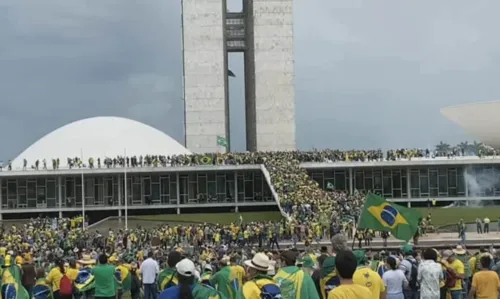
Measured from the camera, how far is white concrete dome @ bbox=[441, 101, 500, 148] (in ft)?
221

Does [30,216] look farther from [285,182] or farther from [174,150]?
[285,182]

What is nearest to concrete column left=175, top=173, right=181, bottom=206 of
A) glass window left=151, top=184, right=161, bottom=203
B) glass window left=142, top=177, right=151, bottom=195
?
glass window left=151, top=184, right=161, bottom=203

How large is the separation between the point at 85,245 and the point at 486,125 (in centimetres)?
4552

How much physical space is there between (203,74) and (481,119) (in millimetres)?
24608

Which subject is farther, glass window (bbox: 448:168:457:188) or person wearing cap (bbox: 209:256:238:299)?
glass window (bbox: 448:168:457:188)

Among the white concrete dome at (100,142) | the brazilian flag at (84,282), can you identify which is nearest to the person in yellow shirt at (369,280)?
the brazilian flag at (84,282)

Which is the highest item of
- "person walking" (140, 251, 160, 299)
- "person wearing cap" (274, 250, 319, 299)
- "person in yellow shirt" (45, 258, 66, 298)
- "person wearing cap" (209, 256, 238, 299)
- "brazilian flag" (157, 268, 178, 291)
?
"person wearing cap" (274, 250, 319, 299)

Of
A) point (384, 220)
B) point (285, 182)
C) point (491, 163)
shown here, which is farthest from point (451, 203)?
point (384, 220)

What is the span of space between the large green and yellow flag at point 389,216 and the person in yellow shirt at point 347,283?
805 cm

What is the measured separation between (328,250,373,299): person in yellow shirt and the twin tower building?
65.9 meters

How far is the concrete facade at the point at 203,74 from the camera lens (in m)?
71.8

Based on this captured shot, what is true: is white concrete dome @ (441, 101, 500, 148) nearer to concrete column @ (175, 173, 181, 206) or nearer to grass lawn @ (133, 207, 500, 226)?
grass lawn @ (133, 207, 500, 226)

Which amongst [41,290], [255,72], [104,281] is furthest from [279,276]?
[255,72]

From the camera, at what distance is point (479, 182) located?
57375 mm
